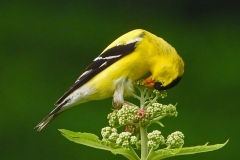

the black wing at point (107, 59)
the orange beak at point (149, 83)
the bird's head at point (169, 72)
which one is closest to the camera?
the orange beak at point (149, 83)

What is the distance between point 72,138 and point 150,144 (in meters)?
0.26

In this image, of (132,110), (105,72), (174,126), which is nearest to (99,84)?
(105,72)

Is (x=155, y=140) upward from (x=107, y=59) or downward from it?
downward

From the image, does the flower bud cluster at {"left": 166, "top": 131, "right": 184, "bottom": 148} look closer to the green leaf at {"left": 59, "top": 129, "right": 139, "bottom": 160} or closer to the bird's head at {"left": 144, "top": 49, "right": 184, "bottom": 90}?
the green leaf at {"left": 59, "top": 129, "right": 139, "bottom": 160}

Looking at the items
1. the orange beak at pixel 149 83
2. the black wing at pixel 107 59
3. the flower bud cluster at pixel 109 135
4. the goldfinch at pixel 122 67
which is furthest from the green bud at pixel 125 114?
the black wing at pixel 107 59

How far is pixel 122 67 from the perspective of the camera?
2.90m

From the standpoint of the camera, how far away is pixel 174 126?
5.95m

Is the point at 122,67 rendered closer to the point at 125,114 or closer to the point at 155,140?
the point at 125,114

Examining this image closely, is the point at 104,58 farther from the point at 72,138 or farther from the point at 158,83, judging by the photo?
the point at 72,138

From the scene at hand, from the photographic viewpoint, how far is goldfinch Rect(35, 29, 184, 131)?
9.21 feet

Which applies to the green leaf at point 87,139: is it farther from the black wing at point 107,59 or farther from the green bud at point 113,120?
the black wing at point 107,59

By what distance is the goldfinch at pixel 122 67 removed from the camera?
2.81m

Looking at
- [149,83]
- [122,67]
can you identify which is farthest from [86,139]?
[122,67]

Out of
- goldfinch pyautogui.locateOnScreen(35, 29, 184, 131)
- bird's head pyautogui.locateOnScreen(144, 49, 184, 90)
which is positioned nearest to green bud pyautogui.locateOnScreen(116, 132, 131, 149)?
bird's head pyautogui.locateOnScreen(144, 49, 184, 90)
